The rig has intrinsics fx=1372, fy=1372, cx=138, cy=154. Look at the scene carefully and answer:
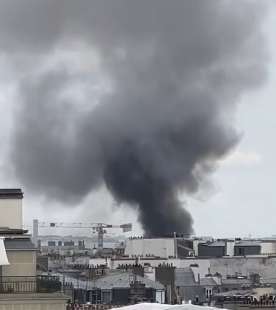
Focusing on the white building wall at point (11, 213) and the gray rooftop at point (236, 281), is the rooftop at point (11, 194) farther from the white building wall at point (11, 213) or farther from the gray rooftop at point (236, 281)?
the gray rooftop at point (236, 281)

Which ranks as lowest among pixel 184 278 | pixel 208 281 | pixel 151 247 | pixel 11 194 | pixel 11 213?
pixel 11 213

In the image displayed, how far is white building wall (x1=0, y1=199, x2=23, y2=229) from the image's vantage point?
94.7ft

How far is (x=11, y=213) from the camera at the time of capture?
28938 mm

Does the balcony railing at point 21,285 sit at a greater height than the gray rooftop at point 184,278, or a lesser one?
lesser

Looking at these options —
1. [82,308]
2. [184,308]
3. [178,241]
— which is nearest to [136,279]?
[82,308]

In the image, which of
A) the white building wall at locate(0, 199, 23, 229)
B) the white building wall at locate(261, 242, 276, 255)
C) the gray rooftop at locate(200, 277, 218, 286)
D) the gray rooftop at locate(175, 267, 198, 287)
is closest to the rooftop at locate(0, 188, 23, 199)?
the white building wall at locate(0, 199, 23, 229)

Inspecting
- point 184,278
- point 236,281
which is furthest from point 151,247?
point 184,278

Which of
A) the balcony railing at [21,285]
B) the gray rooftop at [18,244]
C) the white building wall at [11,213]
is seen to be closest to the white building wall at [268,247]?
the white building wall at [11,213]

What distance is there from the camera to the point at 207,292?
88188mm

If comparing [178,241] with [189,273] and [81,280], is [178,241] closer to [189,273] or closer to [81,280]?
[189,273]

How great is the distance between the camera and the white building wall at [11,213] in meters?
28.9

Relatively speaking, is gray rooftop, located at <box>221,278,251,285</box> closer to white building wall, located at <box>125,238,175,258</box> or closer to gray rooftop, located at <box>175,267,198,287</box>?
gray rooftop, located at <box>175,267,198,287</box>

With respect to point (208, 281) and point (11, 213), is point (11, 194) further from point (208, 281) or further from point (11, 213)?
point (208, 281)

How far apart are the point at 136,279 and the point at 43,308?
184 ft
